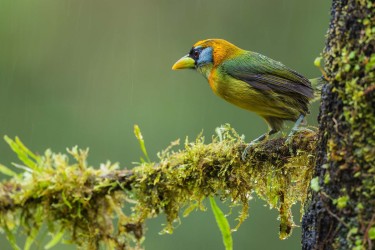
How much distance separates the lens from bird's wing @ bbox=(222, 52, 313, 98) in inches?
133

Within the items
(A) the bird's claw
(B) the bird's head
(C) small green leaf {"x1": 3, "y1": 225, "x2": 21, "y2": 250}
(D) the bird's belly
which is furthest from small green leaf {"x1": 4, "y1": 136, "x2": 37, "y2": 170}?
(B) the bird's head

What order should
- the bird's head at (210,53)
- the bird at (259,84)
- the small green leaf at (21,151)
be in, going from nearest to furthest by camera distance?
the small green leaf at (21,151) < the bird at (259,84) < the bird's head at (210,53)

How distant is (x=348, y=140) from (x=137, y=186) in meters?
0.84

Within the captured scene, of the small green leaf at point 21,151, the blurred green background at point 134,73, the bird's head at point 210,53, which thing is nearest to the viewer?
the small green leaf at point 21,151

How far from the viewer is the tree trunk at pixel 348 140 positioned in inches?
80.5

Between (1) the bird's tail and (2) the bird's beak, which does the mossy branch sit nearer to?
(1) the bird's tail

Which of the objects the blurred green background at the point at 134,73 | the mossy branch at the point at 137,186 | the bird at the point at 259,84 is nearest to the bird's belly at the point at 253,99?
the bird at the point at 259,84

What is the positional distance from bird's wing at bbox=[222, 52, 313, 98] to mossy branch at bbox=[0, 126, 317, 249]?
2.02 ft

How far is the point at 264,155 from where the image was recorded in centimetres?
279

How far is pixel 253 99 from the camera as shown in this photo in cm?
357

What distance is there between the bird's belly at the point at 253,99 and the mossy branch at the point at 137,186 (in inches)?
24.1

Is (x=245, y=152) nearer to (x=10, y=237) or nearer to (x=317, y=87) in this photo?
(x=317, y=87)

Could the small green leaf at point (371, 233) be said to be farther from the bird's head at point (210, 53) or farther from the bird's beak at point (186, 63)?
the bird's beak at point (186, 63)

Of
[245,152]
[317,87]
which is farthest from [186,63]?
[245,152]
